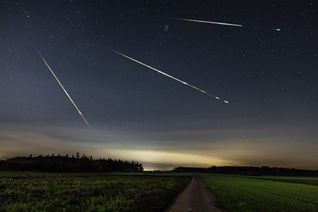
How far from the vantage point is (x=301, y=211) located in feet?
83.9

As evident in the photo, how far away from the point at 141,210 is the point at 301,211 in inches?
474

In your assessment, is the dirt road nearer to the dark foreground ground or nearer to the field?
the dark foreground ground

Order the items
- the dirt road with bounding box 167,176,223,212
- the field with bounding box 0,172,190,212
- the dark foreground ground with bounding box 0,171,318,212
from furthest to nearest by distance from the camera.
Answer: the dirt road with bounding box 167,176,223,212 < the dark foreground ground with bounding box 0,171,318,212 < the field with bounding box 0,172,190,212

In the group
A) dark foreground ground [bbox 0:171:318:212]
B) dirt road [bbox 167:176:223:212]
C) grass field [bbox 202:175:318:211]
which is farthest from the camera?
A: grass field [bbox 202:175:318:211]

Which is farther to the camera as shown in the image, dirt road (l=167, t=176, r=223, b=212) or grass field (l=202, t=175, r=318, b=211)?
grass field (l=202, t=175, r=318, b=211)

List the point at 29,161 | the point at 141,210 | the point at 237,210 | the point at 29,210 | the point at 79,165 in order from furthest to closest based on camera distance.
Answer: the point at 79,165 → the point at 29,161 → the point at 237,210 → the point at 141,210 → the point at 29,210

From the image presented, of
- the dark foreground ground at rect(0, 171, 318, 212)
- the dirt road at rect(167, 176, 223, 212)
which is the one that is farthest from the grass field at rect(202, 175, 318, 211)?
the dirt road at rect(167, 176, 223, 212)

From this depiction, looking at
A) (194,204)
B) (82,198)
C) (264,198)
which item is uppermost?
(264,198)

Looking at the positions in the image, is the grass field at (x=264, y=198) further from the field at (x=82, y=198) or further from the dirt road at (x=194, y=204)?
the field at (x=82, y=198)

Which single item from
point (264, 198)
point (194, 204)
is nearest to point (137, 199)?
point (194, 204)

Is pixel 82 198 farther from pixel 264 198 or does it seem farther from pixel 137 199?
pixel 264 198

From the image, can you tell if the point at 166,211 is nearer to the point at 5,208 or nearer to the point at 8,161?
the point at 5,208

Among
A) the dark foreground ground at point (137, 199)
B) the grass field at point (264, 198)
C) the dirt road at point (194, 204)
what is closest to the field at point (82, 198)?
the dark foreground ground at point (137, 199)

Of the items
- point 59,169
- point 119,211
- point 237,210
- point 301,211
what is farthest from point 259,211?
point 59,169
